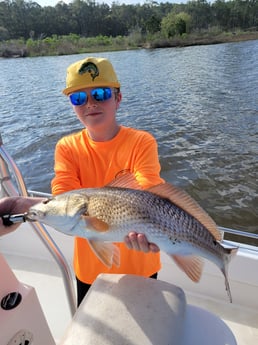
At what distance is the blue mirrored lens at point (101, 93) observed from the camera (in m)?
1.98

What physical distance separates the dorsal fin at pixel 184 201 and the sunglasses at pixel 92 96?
0.74 m

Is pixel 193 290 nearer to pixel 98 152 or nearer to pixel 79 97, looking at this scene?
pixel 98 152

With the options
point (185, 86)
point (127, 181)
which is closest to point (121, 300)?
point (127, 181)

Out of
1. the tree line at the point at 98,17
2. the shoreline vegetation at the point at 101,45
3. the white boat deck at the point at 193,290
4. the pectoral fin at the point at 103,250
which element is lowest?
the white boat deck at the point at 193,290

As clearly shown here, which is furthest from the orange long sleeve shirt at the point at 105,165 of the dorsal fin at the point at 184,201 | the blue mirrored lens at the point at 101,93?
the dorsal fin at the point at 184,201

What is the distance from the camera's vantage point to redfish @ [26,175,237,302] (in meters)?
1.44

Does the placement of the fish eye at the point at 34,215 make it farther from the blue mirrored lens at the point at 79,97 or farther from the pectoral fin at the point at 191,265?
the blue mirrored lens at the point at 79,97

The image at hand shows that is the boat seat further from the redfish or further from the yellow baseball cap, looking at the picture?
the yellow baseball cap

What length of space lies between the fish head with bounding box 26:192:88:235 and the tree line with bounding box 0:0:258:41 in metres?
87.0

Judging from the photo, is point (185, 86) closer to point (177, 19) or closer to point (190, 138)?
point (190, 138)

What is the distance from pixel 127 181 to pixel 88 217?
27 cm

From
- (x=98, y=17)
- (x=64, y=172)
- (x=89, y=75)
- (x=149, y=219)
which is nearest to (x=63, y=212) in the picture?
(x=149, y=219)

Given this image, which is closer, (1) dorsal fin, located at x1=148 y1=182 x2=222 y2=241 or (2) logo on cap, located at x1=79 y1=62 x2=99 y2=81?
(1) dorsal fin, located at x1=148 y1=182 x2=222 y2=241

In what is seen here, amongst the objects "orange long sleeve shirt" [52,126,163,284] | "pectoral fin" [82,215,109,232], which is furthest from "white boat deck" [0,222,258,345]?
"pectoral fin" [82,215,109,232]
